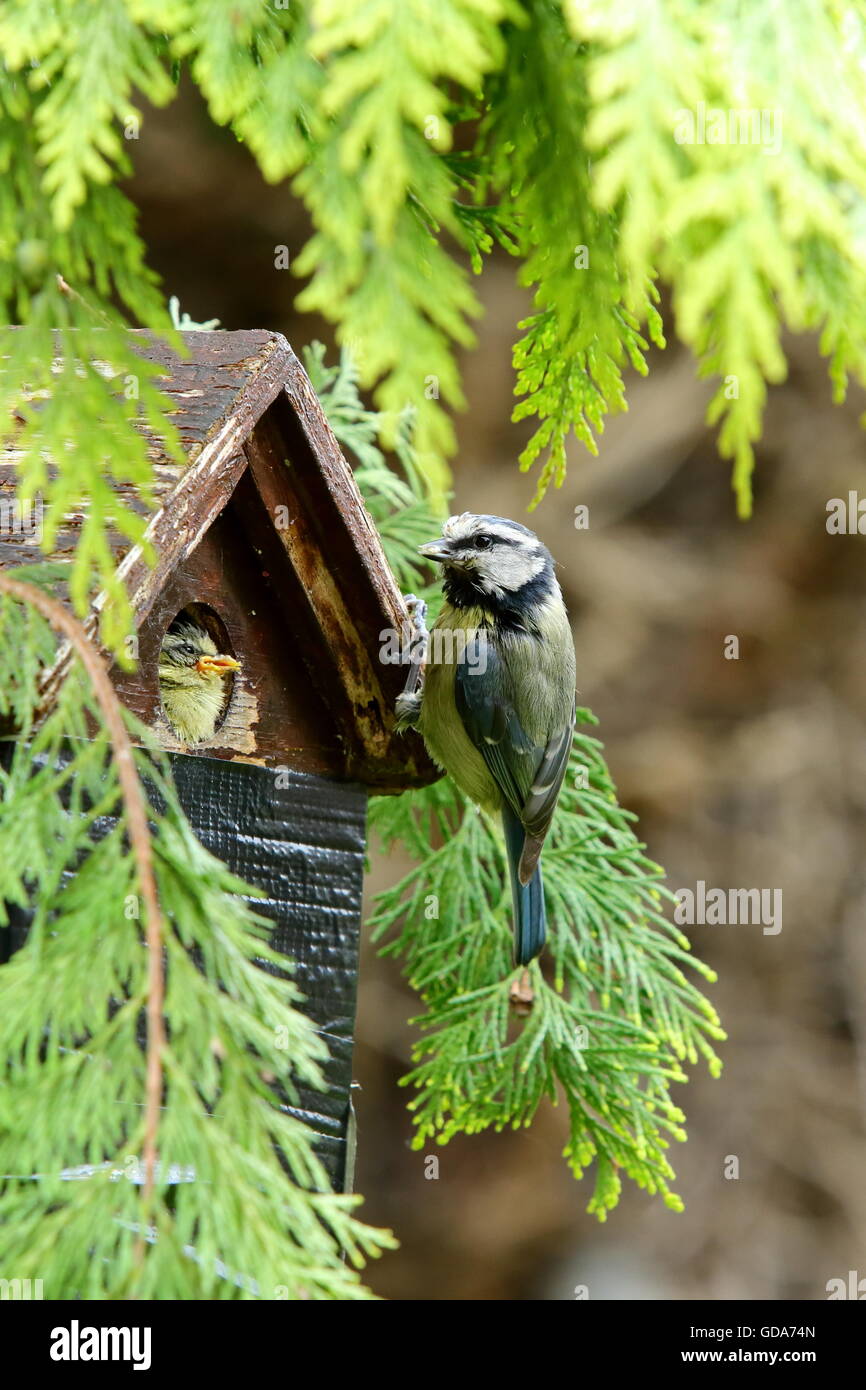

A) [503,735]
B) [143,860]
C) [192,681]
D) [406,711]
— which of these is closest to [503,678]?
[503,735]

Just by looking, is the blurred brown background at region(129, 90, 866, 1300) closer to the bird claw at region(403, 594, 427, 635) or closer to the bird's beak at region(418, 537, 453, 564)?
the bird claw at region(403, 594, 427, 635)

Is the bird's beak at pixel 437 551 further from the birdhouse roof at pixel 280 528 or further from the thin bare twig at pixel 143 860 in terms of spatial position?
the thin bare twig at pixel 143 860

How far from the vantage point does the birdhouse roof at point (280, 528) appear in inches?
55.8

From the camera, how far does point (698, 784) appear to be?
4.26 m

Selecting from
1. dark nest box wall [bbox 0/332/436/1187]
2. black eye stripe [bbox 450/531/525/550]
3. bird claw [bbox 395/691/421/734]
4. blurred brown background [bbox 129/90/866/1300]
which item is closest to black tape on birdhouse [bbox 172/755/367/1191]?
dark nest box wall [bbox 0/332/436/1187]

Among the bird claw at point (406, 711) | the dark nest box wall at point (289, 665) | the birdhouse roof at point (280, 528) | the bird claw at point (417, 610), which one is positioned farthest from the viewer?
the bird claw at point (417, 610)

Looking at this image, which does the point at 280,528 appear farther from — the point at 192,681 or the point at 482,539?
the point at 482,539

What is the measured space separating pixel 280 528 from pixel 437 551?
19.9 inches

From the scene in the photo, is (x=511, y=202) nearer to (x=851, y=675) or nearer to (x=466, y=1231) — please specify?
(x=851, y=675)

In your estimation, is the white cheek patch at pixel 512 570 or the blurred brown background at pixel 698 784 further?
the blurred brown background at pixel 698 784

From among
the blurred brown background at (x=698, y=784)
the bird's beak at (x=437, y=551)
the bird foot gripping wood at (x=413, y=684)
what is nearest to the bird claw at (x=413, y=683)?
the bird foot gripping wood at (x=413, y=684)

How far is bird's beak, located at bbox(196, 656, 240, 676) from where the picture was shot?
166 centimetres

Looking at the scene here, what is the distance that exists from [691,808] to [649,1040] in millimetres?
2331

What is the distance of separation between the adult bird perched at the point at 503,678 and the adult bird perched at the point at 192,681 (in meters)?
0.39
